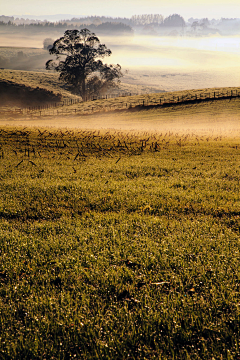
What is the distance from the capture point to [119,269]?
14.3 ft

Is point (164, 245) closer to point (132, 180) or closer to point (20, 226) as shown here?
point (20, 226)

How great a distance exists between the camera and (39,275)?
4258 millimetres

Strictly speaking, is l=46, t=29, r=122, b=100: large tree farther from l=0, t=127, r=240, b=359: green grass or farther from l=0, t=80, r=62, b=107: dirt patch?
l=0, t=127, r=240, b=359: green grass

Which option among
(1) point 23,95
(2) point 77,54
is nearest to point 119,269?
(2) point 77,54

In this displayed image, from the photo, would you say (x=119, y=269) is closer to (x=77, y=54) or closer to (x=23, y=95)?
(x=77, y=54)

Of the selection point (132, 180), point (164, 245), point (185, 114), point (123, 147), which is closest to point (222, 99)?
point (185, 114)

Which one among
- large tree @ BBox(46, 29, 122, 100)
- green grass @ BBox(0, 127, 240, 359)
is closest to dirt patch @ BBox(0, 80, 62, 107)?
large tree @ BBox(46, 29, 122, 100)

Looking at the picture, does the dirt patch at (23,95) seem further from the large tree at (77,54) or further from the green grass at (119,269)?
the green grass at (119,269)

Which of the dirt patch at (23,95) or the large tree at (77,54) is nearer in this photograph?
the large tree at (77,54)

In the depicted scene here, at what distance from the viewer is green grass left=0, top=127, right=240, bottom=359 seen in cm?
311

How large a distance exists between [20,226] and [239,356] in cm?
482

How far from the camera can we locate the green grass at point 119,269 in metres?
3.11

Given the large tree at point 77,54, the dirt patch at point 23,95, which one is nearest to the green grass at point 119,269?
the large tree at point 77,54

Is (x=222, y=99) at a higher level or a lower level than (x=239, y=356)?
higher
